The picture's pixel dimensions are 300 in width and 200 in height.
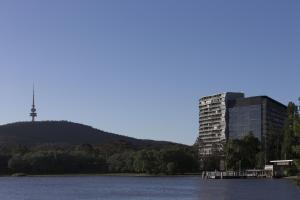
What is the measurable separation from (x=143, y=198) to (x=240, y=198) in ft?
45.4

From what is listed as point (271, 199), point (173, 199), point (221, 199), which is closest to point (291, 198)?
point (271, 199)

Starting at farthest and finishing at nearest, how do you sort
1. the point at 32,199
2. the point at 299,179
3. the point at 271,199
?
the point at 32,199, the point at 271,199, the point at 299,179

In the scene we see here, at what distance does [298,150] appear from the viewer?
22.8 m

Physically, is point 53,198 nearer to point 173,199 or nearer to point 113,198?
point 113,198

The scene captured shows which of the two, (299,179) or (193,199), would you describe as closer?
(299,179)

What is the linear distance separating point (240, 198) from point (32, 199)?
99.3ft

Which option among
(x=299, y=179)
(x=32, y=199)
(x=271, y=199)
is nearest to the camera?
(x=299, y=179)

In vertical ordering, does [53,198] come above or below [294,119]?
below

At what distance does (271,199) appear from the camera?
89.6 meters

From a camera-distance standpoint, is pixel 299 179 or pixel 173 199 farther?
pixel 173 199

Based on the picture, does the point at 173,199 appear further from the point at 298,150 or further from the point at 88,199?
the point at 298,150

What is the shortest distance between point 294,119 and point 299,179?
2.04 m

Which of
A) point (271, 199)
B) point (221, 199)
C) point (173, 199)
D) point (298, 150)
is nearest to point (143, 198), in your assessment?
point (173, 199)

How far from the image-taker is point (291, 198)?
303ft
